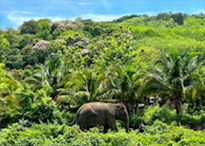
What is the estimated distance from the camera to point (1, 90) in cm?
1580

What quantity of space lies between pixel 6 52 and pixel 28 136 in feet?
Result: 170

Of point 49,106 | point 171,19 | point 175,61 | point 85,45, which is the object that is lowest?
point 49,106

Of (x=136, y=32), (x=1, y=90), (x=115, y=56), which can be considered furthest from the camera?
(x=136, y=32)

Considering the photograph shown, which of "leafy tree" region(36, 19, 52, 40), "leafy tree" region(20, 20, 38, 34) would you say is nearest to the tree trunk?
"leafy tree" region(36, 19, 52, 40)

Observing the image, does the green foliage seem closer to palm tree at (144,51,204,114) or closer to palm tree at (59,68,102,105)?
palm tree at (59,68,102,105)

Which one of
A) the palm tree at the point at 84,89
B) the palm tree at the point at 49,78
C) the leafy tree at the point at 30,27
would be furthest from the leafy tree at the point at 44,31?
the palm tree at the point at 84,89

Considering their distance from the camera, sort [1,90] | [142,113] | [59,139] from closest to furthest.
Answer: [59,139]
[1,90]
[142,113]

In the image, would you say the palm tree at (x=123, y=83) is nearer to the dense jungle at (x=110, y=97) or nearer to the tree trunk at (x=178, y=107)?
the dense jungle at (x=110, y=97)

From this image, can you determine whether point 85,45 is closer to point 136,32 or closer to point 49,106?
point 136,32

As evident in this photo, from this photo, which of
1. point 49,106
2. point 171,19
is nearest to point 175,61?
point 49,106

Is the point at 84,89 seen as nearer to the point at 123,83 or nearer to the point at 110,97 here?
the point at 110,97

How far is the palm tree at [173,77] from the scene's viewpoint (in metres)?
18.1

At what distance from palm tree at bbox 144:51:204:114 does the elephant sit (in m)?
5.95

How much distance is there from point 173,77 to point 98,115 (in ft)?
25.6
